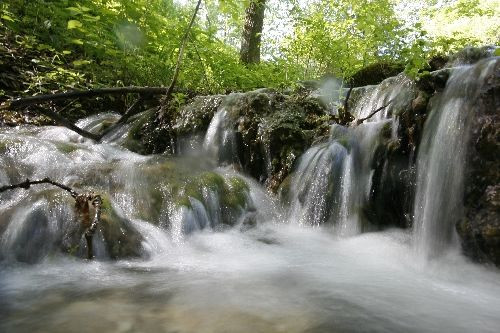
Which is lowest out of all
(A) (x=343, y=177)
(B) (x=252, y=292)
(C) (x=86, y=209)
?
(B) (x=252, y=292)

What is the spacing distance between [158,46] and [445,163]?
19.2 ft

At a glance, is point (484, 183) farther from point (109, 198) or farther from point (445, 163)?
point (109, 198)

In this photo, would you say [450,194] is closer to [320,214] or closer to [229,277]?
[320,214]

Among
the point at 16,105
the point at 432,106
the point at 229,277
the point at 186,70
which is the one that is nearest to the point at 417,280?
the point at 229,277

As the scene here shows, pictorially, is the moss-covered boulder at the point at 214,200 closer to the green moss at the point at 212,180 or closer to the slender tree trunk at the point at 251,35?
the green moss at the point at 212,180

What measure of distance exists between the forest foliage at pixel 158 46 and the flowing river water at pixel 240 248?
1106mm

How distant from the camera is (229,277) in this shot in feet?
9.29

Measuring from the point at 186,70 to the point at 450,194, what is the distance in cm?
571

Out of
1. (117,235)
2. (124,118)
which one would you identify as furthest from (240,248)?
(124,118)

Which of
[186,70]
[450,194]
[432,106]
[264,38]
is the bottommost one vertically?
[450,194]

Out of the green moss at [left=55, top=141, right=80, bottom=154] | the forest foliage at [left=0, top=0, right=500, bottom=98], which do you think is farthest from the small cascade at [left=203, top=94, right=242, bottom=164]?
the green moss at [left=55, top=141, right=80, bottom=154]

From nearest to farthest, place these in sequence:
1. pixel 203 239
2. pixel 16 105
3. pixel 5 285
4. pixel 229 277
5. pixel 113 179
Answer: pixel 5 285 < pixel 229 277 < pixel 203 239 < pixel 113 179 < pixel 16 105

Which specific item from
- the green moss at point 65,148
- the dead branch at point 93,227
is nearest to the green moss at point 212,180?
the dead branch at point 93,227

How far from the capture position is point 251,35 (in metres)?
9.76
